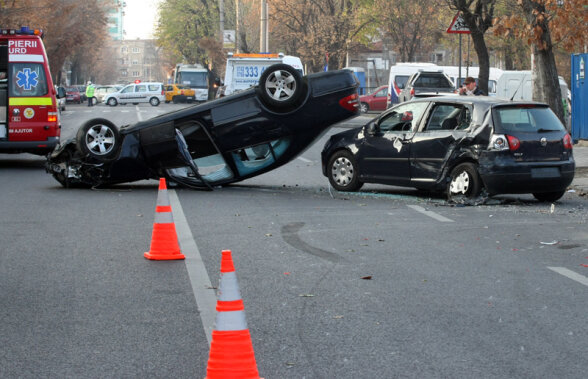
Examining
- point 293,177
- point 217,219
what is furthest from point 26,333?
point 293,177

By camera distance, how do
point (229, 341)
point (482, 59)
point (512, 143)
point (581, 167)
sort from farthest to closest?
point (482, 59)
point (581, 167)
point (512, 143)
point (229, 341)

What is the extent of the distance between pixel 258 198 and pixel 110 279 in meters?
6.16

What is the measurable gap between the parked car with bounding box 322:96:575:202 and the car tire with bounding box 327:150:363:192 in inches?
7.6

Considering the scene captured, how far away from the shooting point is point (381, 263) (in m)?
8.28

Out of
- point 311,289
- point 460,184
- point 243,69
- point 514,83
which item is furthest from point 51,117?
point 514,83

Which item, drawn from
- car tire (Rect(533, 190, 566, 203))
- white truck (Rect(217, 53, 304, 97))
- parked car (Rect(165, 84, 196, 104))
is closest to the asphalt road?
car tire (Rect(533, 190, 566, 203))

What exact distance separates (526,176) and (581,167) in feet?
21.2

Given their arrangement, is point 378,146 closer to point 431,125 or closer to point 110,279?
point 431,125

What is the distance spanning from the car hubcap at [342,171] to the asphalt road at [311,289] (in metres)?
1.48

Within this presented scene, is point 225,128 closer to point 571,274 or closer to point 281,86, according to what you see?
point 281,86

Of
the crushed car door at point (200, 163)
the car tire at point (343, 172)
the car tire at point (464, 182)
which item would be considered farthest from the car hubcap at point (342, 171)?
the car tire at point (464, 182)

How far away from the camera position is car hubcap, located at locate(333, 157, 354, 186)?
1427cm

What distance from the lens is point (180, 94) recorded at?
73500 mm

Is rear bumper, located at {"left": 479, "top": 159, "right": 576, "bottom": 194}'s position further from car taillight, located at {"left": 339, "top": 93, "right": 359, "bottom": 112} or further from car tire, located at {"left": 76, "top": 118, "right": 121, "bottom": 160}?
car tire, located at {"left": 76, "top": 118, "right": 121, "bottom": 160}
